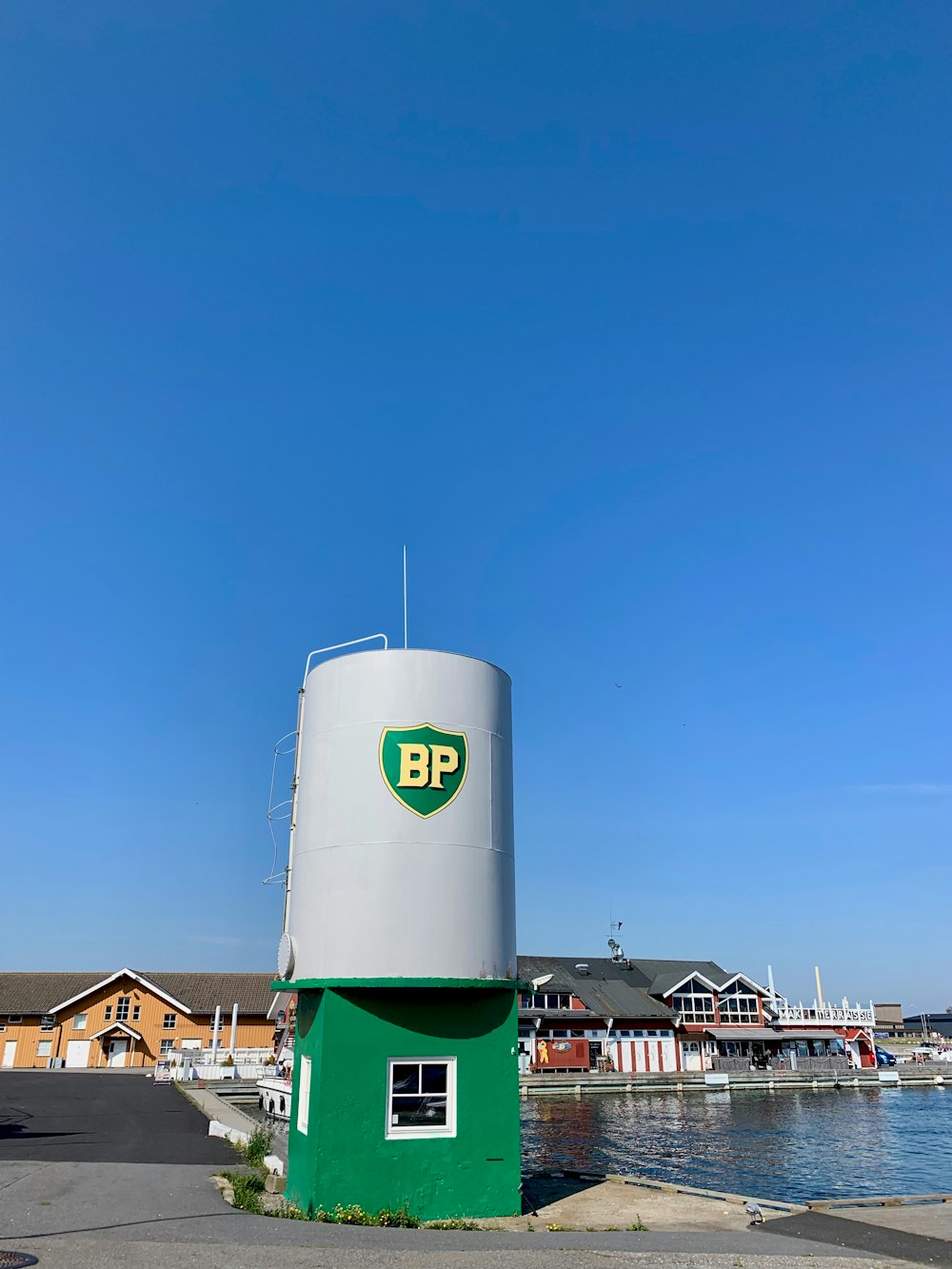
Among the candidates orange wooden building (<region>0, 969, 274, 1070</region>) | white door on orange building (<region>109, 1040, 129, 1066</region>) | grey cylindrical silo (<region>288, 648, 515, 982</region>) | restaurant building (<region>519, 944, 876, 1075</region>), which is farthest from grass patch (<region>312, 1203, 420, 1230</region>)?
white door on orange building (<region>109, 1040, 129, 1066</region>)

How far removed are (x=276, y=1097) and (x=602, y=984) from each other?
3985 cm

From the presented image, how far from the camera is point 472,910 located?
16328mm

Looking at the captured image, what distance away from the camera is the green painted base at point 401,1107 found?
14609 millimetres

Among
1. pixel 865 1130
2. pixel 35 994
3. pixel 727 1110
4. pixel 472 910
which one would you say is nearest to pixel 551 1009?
pixel 727 1110

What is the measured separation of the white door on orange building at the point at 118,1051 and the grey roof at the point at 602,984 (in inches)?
1086

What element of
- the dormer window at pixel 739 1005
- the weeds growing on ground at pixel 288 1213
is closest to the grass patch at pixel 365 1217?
the weeds growing on ground at pixel 288 1213

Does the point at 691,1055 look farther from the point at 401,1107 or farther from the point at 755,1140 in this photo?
the point at 401,1107

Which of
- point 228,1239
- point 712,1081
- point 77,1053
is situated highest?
point 228,1239

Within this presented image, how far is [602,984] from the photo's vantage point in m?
67.8

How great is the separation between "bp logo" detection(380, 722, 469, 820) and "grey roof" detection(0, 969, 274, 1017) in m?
57.1

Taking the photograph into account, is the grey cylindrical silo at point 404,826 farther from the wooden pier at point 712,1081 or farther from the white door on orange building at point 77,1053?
the white door on orange building at point 77,1053

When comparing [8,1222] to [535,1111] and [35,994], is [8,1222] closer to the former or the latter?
[535,1111]

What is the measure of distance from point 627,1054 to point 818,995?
48.0 metres

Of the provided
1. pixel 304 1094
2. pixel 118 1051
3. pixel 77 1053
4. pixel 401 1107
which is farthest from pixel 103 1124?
pixel 118 1051
